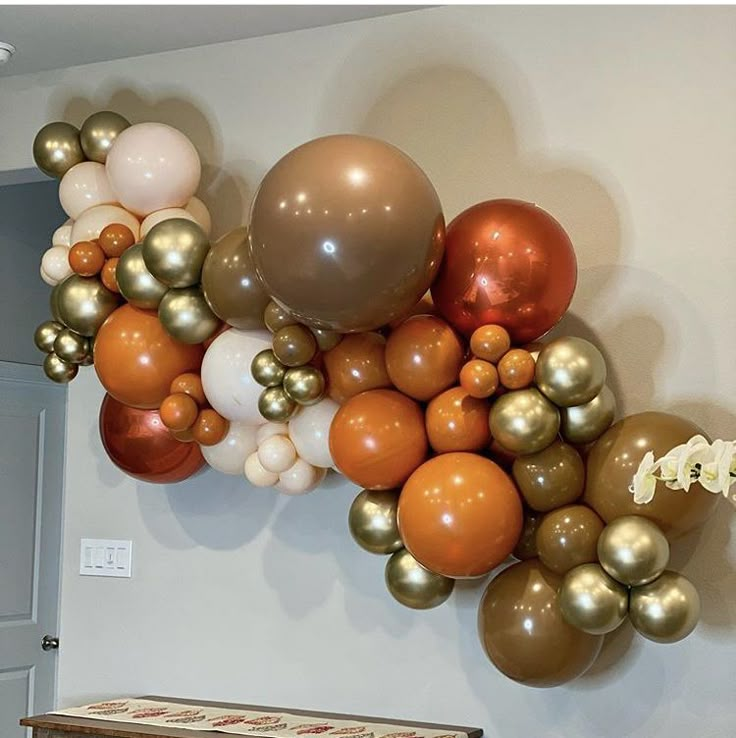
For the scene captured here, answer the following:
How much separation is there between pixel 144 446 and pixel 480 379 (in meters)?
0.90

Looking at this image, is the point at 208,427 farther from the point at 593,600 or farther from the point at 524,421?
the point at 593,600

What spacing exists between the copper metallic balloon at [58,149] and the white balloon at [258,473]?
2.87 ft

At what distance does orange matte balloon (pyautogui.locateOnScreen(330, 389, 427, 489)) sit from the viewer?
78.1 inches

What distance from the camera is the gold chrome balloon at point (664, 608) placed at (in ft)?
5.96

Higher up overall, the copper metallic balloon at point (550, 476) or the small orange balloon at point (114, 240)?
the small orange balloon at point (114, 240)

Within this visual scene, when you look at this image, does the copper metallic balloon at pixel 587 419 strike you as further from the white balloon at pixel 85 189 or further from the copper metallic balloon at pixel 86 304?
the white balloon at pixel 85 189

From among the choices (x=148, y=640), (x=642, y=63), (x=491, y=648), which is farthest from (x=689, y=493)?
(x=148, y=640)

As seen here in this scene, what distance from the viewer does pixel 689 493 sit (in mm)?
1910

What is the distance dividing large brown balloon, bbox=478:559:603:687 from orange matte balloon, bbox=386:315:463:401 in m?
0.39

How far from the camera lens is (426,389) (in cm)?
200

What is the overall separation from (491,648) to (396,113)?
A: 4.10ft

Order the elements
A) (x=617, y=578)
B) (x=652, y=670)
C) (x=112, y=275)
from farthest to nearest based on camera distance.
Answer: (x=112, y=275)
(x=652, y=670)
(x=617, y=578)

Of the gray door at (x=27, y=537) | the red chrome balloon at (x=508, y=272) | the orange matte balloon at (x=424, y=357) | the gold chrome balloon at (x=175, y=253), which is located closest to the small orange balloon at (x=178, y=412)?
the gold chrome balloon at (x=175, y=253)

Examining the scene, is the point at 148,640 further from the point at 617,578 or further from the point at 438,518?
the point at 617,578
